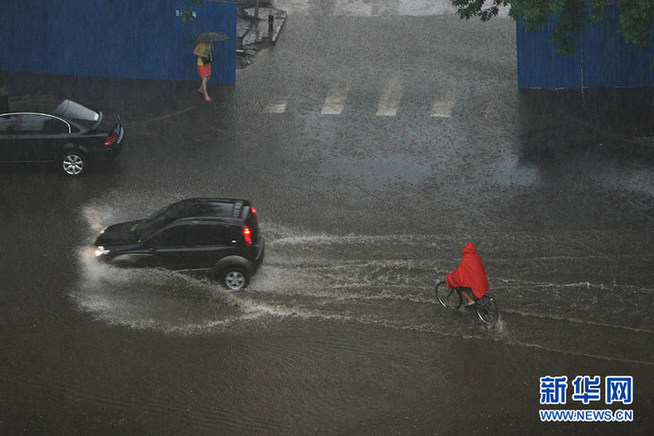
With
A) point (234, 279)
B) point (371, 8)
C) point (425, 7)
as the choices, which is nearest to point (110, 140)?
point (234, 279)

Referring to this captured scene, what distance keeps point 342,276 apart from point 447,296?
2.03 meters

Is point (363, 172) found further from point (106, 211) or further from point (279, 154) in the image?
point (106, 211)

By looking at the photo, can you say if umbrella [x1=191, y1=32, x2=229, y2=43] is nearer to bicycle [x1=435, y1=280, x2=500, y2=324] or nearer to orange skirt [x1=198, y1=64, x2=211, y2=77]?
orange skirt [x1=198, y1=64, x2=211, y2=77]

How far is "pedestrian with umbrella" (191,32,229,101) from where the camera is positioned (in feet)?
76.9

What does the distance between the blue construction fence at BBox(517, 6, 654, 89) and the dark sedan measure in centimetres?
1276

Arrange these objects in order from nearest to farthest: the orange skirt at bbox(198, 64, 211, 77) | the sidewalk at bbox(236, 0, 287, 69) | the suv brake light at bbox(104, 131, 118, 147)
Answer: the suv brake light at bbox(104, 131, 118, 147) → the orange skirt at bbox(198, 64, 211, 77) → the sidewalk at bbox(236, 0, 287, 69)

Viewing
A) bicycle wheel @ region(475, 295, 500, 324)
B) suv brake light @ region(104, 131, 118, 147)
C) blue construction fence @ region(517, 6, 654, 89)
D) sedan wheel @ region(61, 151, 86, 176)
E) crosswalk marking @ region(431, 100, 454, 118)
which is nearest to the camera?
bicycle wheel @ region(475, 295, 500, 324)

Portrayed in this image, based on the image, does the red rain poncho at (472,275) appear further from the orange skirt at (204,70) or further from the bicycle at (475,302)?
the orange skirt at (204,70)

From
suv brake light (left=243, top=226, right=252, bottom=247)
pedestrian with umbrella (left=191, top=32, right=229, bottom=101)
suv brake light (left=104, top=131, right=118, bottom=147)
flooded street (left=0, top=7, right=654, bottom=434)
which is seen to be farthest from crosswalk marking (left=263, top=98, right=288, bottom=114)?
suv brake light (left=243, top=226, right=252, bottom=247)

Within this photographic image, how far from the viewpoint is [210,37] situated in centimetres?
2341

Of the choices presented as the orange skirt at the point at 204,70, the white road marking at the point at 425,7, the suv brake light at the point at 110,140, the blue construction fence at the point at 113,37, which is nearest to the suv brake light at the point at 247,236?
the suv brake light at the point at 110,140

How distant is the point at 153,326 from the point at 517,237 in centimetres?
771

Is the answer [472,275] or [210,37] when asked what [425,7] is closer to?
[210,37]

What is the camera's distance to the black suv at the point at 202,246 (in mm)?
15133
